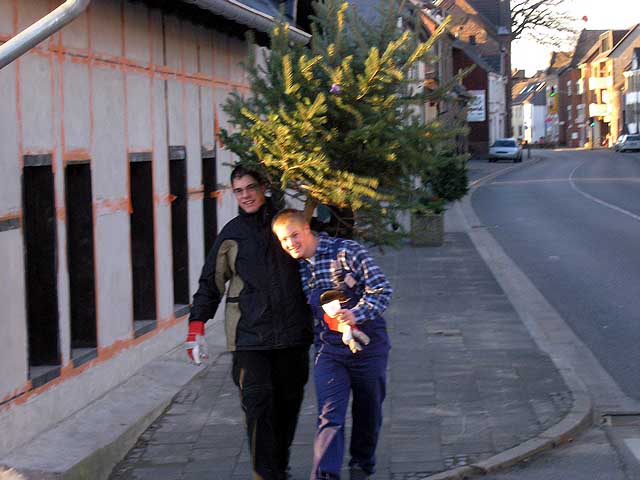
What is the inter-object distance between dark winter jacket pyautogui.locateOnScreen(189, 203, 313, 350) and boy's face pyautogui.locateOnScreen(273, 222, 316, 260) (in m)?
0.20

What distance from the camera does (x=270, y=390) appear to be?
5.75 m

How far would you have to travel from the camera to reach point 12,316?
6.37 meters

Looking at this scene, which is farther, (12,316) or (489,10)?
(489,10)

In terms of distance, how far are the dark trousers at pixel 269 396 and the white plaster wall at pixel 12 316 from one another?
1334 mm

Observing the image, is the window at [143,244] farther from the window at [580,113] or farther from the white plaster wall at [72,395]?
the window at [580,113]

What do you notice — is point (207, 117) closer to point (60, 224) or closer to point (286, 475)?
point (60, 224)

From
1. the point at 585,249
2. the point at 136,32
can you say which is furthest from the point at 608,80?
the point at 136,32

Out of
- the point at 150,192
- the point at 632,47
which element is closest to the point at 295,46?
the point at 150,192

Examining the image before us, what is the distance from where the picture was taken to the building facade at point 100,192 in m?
6.53

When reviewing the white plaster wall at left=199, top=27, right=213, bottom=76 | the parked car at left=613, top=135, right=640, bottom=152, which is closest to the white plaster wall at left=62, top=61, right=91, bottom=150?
the white plaster wall at left=199, top=27, right=213, bottom=76

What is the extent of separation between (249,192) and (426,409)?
2.67 meters

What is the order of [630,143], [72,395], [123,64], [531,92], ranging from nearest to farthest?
[72,395]
[123,64]
[630,143]
[531,92]

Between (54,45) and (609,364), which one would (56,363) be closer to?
(54,45)

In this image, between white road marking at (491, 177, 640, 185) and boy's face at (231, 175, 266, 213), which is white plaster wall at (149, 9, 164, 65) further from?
white road marking at (491, 177, 640, 185)
